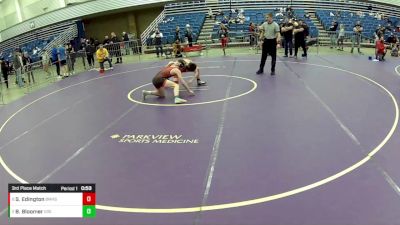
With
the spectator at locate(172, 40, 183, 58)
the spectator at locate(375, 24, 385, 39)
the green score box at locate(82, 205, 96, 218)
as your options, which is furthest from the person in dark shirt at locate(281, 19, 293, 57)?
the green score box at locate(82, 205, 96, 218)

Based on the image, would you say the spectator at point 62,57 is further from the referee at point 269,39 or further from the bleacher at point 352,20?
the bleacher at point 352,20

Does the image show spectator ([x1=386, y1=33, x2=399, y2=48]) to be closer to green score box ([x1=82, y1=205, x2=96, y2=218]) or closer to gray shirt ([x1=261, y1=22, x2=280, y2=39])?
gray shirt ([x1=261, y1=22, x2=280, y2=39])

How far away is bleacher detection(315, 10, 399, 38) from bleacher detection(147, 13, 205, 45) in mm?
8216

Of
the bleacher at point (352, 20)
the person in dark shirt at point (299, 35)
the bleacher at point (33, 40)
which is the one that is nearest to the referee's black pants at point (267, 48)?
the person in dark shirt at point (299, 35)

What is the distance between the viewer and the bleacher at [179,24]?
80.4 feet

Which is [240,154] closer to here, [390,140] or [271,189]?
[271,189]

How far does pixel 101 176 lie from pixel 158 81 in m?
5.00

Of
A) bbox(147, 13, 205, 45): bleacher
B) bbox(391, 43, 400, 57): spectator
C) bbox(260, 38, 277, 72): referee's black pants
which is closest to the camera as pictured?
bbox(260, 38, 277, 72): referee's black pants

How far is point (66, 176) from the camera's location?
6.75m

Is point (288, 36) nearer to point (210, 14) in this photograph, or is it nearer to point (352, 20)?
point (352, 20)

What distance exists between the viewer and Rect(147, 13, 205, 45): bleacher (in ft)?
80.4

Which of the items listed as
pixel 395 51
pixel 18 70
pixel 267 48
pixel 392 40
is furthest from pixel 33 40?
pixel 395 51
